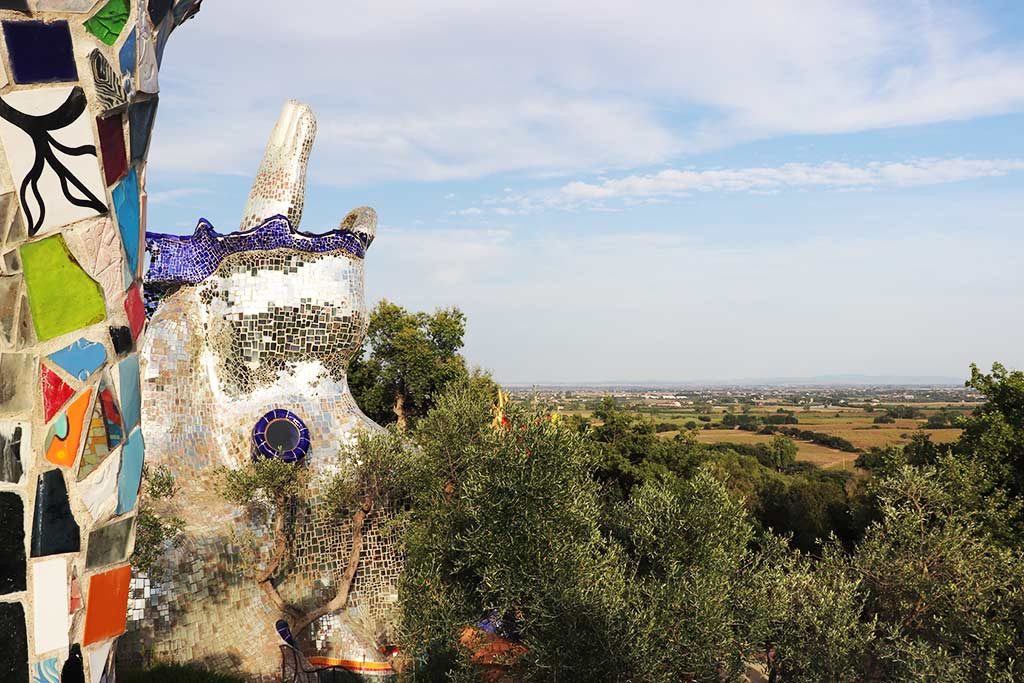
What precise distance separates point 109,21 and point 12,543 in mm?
2234

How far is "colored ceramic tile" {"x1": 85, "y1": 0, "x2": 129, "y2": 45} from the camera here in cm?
347

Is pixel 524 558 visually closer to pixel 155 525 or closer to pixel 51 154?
pixel 155 525

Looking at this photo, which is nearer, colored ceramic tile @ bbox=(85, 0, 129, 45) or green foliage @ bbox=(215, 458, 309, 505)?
colored ceramic tile @ bbox=(85, 0, 129, 45)

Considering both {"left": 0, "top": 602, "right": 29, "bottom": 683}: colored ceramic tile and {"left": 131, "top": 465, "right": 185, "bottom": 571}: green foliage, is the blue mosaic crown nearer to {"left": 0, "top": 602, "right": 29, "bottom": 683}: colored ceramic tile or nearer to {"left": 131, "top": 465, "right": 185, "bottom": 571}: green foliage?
{"left": 131, "top": 465, "right": 185, "bottom": 571}: green foliage

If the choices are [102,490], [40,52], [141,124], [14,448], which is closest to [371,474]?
[102,490]

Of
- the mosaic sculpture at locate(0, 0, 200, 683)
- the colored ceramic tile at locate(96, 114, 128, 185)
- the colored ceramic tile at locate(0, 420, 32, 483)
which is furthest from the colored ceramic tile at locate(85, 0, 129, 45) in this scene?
the colored ceramic tile at locate(0, 420, 32, 483)

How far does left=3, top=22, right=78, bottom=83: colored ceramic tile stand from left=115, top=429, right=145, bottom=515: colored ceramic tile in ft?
5.20

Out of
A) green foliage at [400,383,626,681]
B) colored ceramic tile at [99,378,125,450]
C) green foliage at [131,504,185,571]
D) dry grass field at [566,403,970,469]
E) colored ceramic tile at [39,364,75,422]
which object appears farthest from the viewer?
dry grass field at [566,403,970,469]

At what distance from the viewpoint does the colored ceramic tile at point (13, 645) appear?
10.7 feet

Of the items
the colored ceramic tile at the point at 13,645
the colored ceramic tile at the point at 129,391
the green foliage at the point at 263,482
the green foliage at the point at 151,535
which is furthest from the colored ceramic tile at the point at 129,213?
the green foliage at the point at 263,482

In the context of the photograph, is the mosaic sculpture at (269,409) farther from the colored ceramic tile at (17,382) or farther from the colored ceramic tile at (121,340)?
the colored ceramic tile at (17,382)

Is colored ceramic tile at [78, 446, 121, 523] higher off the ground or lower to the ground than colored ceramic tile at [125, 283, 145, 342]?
lower

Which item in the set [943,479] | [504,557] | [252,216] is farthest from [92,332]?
[943,479]

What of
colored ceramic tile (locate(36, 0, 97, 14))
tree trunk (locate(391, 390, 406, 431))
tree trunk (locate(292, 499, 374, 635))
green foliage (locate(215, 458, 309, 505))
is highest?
colored ceramic tile (locate(36, 0, 97, 14))
